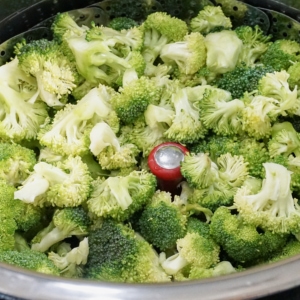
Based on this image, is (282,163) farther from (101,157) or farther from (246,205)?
(101,157)

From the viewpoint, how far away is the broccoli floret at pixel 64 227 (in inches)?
43.5

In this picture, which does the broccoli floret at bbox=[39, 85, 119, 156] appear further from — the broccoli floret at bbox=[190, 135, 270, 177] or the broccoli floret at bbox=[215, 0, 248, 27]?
the broccoli floret at bbox=[215, 0, 248, 27]

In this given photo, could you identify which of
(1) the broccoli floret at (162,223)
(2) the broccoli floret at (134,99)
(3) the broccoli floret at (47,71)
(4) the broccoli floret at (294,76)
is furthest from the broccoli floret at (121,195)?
(4) the broccoli floret at (294,76)

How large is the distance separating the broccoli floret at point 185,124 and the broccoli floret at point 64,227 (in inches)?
10.7

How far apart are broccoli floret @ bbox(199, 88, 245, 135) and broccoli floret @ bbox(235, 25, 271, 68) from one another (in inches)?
7.6

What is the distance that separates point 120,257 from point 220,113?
394 millimetres

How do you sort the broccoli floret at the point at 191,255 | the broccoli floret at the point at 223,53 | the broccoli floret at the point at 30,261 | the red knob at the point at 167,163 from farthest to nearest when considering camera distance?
the broccoli floret at the point at 223,53 → the red knob at the point at 167,163 → the broccoli floret at the point at 191,255 → the broccoli floret at the point at 30,261

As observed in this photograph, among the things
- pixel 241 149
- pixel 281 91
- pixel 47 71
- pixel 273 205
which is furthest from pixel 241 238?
pixel 47 71

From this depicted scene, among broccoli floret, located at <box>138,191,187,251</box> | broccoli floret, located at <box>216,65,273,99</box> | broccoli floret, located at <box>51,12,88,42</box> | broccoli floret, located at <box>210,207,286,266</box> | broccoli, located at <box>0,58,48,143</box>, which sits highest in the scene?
broccoli floret, located at <box>51,12,88,42</box>

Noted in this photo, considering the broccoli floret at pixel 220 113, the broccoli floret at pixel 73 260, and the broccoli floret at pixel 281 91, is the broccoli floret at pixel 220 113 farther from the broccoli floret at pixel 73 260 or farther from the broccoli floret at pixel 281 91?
the broccoli floret at pixel 73 260

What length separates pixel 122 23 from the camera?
1.41 m

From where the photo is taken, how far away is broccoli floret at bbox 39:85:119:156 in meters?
1.19

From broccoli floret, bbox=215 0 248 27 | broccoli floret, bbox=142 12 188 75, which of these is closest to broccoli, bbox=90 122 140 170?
broccoli floret, bbox=142 12 188 75

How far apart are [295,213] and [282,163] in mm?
112
